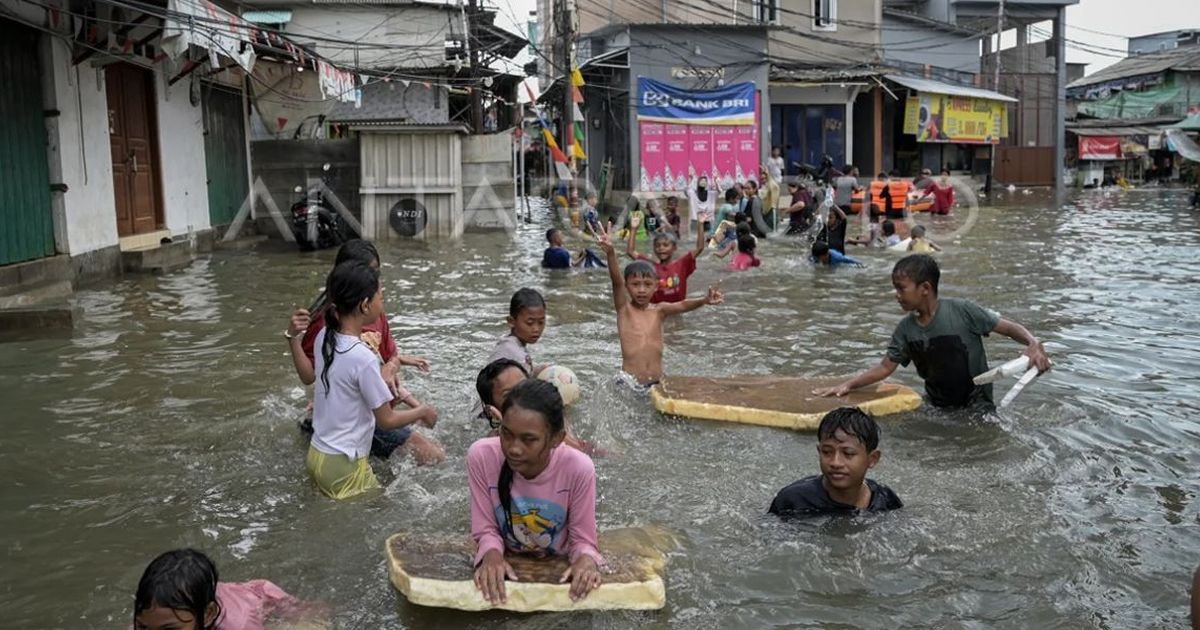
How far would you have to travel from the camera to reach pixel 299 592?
4.20m

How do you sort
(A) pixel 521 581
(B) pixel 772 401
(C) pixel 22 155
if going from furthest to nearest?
(C) pixel 22 155, (B) pixel 772 401, (A) pixel 521 581

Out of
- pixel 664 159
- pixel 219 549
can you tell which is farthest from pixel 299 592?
pixel 664 159

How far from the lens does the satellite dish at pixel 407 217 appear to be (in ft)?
67.9

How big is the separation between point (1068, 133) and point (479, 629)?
142ft

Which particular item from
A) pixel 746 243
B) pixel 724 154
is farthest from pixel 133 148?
pixel 724 154

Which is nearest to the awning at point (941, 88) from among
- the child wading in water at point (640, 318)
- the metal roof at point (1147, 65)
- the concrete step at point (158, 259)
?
the metal roof at point (1147, 65)

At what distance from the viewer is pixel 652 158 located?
26.8 metres

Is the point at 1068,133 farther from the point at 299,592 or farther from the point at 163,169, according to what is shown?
the point at 299,592

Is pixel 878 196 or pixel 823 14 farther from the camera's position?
pixel 823 14

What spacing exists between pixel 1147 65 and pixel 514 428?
159ft

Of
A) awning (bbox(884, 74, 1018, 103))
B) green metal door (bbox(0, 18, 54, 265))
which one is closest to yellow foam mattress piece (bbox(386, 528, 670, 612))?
green metal door (bbox(0, 18, 54, 265))


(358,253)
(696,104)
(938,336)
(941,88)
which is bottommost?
(938,336)

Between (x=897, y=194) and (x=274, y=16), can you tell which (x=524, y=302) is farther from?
(x=274, y=16)

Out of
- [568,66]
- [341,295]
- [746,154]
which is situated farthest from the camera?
[746,154]
